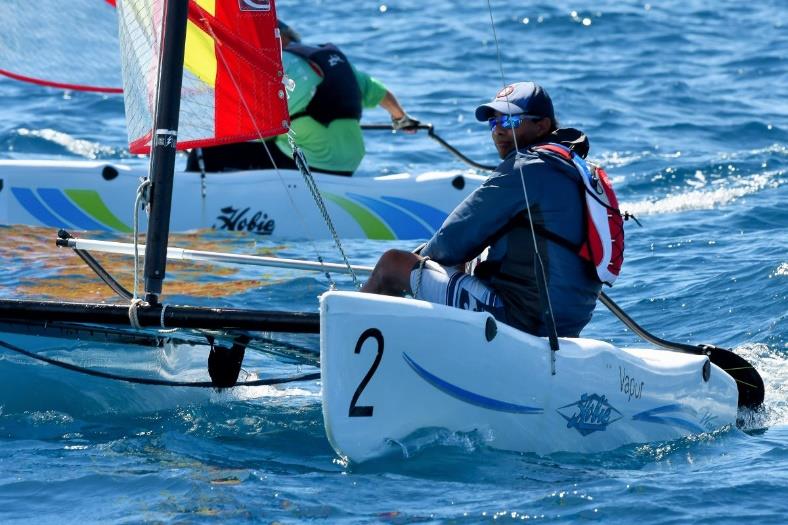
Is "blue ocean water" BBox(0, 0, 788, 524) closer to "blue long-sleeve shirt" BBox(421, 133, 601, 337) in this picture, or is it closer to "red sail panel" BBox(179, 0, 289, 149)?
"blue long-sleeve shirt" BBox(421, 133, 601, 337)

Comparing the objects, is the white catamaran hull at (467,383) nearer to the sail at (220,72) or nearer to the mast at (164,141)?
the mast at (164,141)

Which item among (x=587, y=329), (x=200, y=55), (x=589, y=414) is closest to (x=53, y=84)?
(x=200, y=55)

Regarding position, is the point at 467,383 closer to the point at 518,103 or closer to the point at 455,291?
the point at 455,291

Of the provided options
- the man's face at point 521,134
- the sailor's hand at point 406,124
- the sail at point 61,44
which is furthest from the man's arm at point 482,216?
the sailor's hand at point 406,124

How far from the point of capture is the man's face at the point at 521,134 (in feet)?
13.7

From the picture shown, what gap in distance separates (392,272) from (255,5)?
3.54 feet

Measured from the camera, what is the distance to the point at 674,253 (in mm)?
7035

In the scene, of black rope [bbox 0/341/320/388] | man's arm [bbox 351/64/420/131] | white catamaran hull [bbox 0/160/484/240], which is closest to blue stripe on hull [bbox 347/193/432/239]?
white catamaran hull [bbox 0/160/484/240]

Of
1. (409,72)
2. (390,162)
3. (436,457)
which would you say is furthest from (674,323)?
(409,72)

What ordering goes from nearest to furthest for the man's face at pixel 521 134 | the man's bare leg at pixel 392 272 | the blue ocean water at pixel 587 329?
the blue ocean water at pixel 587 329 < the man's bare leg at pixel 392 272 < the man's face at pixel 521 134

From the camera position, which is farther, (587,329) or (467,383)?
(587,329)

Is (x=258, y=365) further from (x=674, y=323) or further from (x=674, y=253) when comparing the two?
(x=674, y=253)

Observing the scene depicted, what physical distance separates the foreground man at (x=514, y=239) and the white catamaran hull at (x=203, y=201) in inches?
139

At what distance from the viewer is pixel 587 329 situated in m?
5.80
